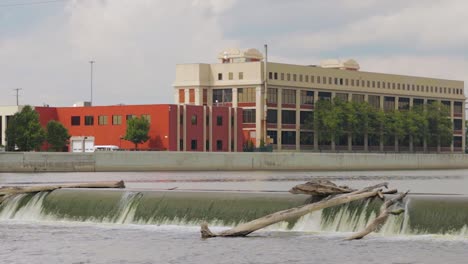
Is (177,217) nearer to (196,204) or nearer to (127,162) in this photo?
(196,204)

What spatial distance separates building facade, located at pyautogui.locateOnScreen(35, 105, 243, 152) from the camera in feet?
496

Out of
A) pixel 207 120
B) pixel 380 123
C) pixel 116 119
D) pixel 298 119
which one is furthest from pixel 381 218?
pixel 380 123

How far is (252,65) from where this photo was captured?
558 feet

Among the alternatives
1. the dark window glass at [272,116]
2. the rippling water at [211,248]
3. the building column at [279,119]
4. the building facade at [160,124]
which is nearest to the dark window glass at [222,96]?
the dark window glass at [272,116]

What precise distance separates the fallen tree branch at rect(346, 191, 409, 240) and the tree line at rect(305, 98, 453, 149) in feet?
438

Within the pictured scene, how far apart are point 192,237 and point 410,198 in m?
8.00

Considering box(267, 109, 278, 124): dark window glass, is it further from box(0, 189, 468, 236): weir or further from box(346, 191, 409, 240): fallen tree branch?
box(346, 191, 409, 240): fallen tree branch

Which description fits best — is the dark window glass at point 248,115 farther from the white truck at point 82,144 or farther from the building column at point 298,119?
the white truck at point 82,144

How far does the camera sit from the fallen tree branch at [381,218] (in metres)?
36.7

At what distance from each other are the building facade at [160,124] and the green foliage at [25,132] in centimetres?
1180

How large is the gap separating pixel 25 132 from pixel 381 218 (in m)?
110

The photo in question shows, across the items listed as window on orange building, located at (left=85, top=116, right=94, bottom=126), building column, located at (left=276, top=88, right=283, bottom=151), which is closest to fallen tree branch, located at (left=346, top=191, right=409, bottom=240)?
window on orange building, located at (left=85, top=116, right=94, bottom=126)

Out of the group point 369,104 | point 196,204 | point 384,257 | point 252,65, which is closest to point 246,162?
point 252,65

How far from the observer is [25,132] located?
5620 inches
